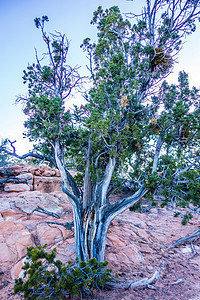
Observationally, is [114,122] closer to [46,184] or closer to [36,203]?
[36,203]

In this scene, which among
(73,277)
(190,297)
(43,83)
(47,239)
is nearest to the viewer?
(73,277)

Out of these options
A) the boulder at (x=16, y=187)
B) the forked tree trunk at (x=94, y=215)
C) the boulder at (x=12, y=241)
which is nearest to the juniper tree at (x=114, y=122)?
the forked tree trunk at (x=94, y=215)

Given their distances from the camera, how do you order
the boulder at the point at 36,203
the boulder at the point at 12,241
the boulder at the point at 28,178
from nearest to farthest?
the boulder at the point at 12,241, the boulder at the point at 36,203, the boulder at the point at 28,178

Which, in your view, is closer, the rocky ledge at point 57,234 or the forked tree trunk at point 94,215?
Answer: the forked tree trunk at point 94,215

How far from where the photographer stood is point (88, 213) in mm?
5652

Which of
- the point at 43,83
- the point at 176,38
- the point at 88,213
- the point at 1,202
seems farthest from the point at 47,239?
the point at 176,38

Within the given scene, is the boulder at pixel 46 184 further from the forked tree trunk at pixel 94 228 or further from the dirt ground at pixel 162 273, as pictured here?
the forked tree trunk at pixel 94 228

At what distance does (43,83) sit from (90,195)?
5525 mm

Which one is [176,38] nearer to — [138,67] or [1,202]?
[138,67]

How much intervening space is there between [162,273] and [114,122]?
17.2ft

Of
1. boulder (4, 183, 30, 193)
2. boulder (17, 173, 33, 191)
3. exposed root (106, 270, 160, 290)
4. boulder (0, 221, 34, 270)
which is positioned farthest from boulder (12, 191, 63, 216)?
exposed root (106, 270, 160, 290)

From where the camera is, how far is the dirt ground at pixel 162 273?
163 inches

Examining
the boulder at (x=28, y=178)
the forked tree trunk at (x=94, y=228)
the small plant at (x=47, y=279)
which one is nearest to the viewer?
the small plant at (x=47, y=279)

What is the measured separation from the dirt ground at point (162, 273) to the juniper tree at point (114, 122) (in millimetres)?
1130
